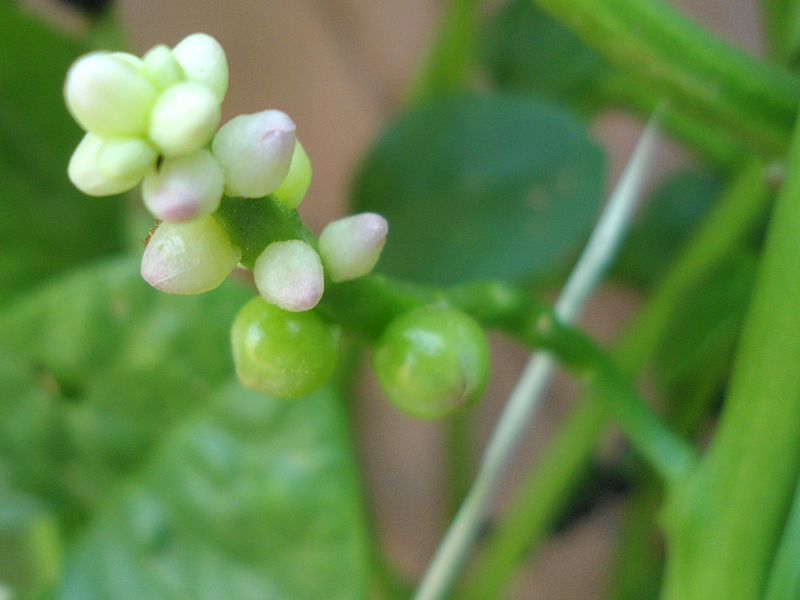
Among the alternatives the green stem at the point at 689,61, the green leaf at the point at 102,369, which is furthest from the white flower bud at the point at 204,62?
the green leaf at the point at 102,369

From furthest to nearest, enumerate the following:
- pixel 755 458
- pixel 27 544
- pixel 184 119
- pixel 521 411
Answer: pixel 27 544 < pixel 521 411 < pixel 755 458 < pixel 184 119

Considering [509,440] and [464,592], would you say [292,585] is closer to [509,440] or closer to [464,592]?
[509,440]

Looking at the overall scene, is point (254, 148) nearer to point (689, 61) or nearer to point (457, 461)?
point (689, 61)

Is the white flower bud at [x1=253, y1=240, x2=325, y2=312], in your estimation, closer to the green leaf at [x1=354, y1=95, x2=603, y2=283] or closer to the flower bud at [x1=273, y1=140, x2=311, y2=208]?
the flower bud at [x1=273, y1=140, x2=311, y2=208]

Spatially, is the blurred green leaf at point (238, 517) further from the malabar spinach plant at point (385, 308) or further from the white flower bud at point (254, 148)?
the white flower bud at point (254, 148)

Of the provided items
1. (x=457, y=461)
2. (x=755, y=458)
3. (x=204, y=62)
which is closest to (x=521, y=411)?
(x=755, y=458)

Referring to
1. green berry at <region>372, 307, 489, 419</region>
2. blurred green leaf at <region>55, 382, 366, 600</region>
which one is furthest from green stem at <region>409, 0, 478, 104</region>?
green berry at <region>372, 307, 489, 419</region>
